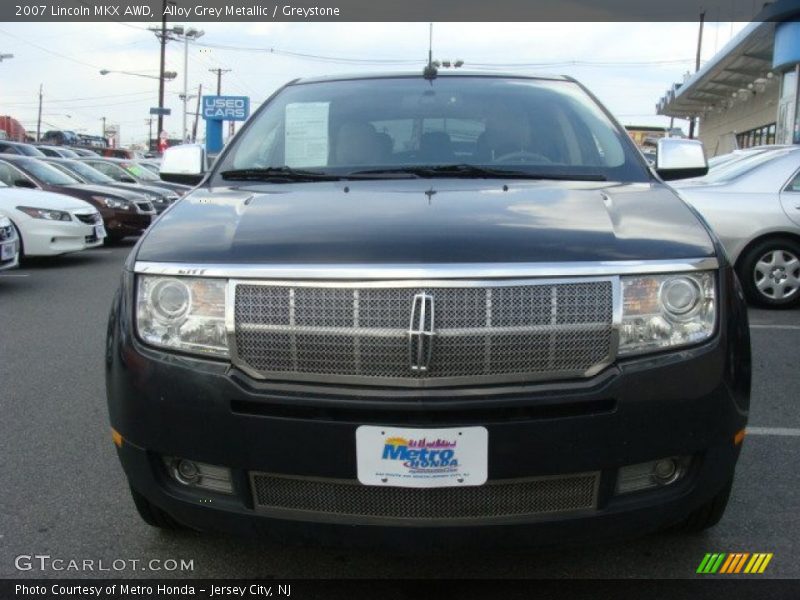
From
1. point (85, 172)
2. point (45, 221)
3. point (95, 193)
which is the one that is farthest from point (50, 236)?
point (85, 172)

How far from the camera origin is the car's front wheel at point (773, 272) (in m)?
7.49

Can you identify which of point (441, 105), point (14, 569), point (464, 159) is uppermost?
point (441, 105)

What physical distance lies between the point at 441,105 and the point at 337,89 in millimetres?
536

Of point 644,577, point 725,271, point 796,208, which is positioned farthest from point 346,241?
point 796,208

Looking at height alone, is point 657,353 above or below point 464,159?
below

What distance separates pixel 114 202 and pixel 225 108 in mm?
21269

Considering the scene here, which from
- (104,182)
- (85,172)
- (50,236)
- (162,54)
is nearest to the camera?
(50,236)

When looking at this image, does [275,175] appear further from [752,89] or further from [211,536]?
[752,89]

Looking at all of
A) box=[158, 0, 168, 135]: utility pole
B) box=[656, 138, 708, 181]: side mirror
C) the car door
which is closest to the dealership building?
the car door

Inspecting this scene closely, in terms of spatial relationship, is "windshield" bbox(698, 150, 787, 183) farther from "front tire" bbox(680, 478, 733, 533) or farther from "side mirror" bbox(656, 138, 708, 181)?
"front tire" bbox(680, 478, 733, 533)

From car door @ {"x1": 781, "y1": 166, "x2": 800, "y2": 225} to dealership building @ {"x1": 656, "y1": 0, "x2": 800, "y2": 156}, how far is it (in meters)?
8.42

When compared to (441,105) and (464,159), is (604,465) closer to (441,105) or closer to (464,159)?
(464,159)

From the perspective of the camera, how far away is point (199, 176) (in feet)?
13.1

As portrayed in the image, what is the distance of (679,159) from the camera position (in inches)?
146
